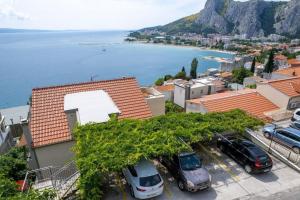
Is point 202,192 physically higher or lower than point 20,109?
higher

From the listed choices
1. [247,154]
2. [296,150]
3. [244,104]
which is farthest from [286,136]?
[244,104]

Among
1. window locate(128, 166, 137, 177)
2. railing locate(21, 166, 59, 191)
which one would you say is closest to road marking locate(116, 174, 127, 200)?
window locate(128, 166, 137, 177)

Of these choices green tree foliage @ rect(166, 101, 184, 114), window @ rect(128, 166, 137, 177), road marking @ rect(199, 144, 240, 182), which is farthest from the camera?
green tree foliage @ rect(166, 101, 184, 114)

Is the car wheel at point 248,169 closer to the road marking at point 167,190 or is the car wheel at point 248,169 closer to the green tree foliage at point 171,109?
the road marking at point 167,190

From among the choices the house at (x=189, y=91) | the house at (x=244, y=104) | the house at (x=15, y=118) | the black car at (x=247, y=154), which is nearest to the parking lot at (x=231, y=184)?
the black car at (x=247, y=154)

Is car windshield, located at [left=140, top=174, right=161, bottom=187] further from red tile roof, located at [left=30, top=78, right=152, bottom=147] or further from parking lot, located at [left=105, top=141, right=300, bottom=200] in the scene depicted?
red tile roof, located at [left=30, top=78, right=152, bottom=147]

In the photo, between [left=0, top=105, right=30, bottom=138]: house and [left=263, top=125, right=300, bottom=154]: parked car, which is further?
[left=0, top=105, right=30, bottom=138]: house

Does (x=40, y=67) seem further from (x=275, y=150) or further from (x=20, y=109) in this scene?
(x=275, y=150)

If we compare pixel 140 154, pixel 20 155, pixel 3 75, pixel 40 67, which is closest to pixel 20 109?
pixel 20 155
